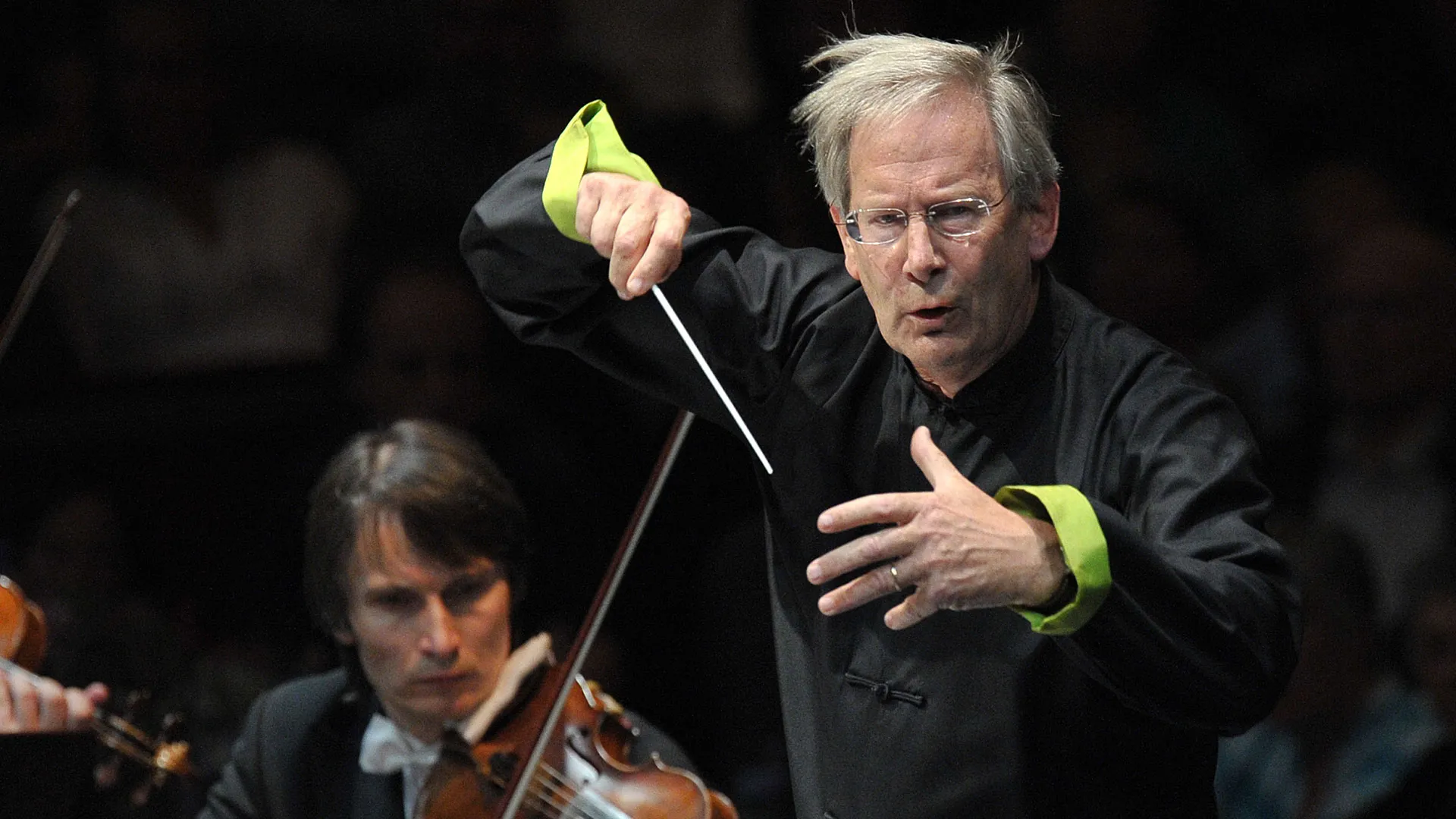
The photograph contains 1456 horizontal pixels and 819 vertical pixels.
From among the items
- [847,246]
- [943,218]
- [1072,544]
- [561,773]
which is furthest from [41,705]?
[1072,544]

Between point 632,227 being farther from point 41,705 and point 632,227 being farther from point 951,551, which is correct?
point 41,705

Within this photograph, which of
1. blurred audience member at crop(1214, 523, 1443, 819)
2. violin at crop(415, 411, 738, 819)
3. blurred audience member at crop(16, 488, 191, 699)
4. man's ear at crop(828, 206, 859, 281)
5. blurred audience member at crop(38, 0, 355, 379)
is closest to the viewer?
man's ear at crop(828, 206, 859, 281)

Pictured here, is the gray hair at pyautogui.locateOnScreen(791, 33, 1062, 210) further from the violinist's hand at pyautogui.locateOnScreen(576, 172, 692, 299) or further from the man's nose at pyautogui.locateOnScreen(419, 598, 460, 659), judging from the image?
the man's nose at pyautogui.locateOnScreen(419, 598, 460, 659)

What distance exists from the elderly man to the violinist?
0.56 m

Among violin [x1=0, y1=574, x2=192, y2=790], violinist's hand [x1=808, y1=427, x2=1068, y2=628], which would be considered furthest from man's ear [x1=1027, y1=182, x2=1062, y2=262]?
violin [x1=0, y1=574, x2=192, y2=790]

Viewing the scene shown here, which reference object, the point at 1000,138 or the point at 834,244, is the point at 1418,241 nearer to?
the point at 834,244

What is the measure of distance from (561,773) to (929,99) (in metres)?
0.96

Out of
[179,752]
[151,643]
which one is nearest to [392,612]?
[179,752]

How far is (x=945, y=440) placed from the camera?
5.39ft

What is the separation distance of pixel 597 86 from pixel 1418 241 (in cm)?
142

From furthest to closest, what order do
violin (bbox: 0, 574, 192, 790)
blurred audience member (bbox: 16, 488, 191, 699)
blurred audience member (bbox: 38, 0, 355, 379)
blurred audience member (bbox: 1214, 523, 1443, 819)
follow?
blurred audience member (bbox: 38, 0, 355, 379) → blurred audience member (bbox: 16, 488, 191, 699) → blurred audience member (bbox: 1214, 523, 1443, 819) → violin (bbox: 0, 574, 192, 790)

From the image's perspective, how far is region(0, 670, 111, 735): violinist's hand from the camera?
2115mm

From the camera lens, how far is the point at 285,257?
3441mm

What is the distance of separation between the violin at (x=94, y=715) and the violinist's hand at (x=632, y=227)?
0.99 meters
